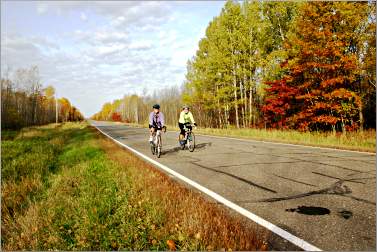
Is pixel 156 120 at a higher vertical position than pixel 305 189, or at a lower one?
higher

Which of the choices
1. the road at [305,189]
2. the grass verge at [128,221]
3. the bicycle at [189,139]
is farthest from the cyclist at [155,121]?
the grass verge at [128,221]

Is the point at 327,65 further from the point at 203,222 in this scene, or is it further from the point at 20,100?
the point at 20,100

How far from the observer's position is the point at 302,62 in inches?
770

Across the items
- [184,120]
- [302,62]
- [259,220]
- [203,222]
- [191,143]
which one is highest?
[302,62]

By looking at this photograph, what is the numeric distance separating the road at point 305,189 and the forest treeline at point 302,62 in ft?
31.7

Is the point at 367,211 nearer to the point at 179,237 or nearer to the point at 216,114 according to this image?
the point at 179,237

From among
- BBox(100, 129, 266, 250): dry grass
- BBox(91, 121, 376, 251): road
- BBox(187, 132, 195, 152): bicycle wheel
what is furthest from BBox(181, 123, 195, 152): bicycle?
BBox(100, 129, 266, 250): dry grass

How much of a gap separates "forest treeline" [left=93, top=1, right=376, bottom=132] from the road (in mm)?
9675

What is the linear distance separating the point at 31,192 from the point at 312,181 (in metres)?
6.81

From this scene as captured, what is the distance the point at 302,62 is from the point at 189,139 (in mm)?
11983

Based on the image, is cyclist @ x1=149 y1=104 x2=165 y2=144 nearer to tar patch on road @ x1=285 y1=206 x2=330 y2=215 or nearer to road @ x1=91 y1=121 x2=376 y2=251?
road @ x1=91 y1=121 x2=376 y2=251

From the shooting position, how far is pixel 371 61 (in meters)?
15.9

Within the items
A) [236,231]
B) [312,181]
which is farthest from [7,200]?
[312,181]

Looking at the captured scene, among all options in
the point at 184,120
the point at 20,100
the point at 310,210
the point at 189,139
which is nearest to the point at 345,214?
the point at 310,210
